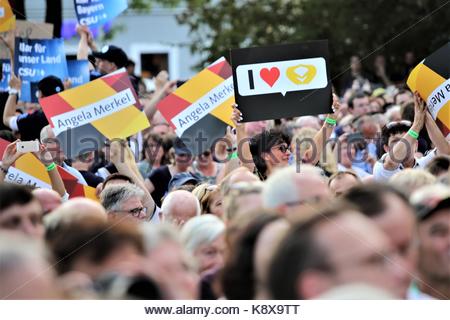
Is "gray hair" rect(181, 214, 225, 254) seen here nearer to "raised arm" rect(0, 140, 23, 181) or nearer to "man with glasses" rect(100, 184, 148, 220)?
"man with glasses" rect(100, 184, 148, 220)

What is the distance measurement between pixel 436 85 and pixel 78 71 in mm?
4689

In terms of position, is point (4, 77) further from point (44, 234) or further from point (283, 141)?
point (44, 234)

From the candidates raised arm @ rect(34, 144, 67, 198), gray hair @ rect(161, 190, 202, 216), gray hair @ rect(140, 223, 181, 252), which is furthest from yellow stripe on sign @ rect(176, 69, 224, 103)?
gray hair @ rect(140, 223, 181, 252)

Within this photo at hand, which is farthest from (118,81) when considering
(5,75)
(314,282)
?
(314,282)

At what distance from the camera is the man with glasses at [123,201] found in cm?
835

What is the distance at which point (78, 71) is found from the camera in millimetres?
12992

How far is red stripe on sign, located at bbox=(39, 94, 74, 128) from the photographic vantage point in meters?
10.4

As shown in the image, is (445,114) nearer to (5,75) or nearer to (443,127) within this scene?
(443,127)

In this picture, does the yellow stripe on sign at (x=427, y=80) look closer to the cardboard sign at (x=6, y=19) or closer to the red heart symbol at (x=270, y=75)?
the red heart symbol at (x=270, y=75)

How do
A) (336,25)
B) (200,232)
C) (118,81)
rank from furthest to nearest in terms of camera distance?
1. (336,25)
2. (118,81)
3. (200,232)

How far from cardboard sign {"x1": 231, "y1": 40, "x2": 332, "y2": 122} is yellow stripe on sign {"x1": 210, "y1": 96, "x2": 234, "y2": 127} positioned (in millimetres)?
844

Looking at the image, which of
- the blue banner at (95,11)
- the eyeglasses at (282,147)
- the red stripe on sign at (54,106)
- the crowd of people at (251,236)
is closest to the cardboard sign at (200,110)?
the red stripe on sign at (54,106)

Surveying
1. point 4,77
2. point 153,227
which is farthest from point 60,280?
point 4,77

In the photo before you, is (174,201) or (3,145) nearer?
(174,201)
